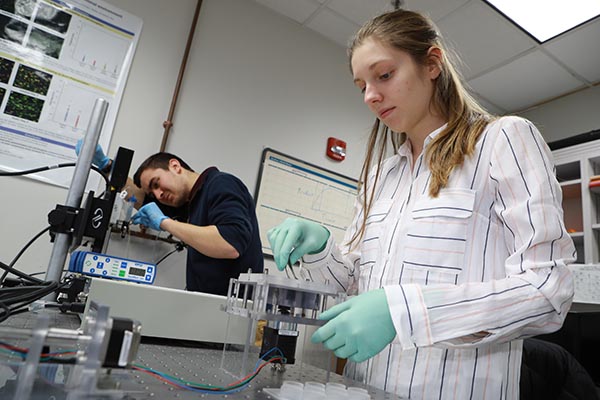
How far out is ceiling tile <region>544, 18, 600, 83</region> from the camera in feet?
7.47

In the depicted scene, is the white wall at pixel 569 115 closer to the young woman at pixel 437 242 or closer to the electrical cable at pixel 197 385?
the young woman at pixel 437 242

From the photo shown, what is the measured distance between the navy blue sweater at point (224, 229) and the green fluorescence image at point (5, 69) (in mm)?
916

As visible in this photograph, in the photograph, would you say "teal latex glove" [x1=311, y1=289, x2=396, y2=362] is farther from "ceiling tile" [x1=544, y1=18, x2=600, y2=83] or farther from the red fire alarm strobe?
"ceiling tile" [x1=544, y1=18, x2=600, y2=83]

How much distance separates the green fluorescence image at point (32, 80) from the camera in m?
1.67

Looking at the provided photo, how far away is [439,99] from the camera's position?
923mm

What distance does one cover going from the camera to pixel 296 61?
248 cm

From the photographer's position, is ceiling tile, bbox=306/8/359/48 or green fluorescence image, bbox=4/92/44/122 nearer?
green fluorescence image, bbox=4/92/44/122

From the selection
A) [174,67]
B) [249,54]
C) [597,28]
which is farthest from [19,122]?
[597,28]

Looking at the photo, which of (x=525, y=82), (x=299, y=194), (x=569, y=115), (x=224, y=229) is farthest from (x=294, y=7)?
(x=569, y=115)

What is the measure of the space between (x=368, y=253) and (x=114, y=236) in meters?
1.33

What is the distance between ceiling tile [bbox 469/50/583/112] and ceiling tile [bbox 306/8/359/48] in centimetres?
103

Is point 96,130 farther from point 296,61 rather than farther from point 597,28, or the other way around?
point 597,28

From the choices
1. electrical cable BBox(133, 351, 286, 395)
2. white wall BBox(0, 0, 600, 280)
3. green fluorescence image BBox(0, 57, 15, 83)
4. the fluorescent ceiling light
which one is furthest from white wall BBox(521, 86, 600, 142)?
green fluorescence image BBox(0, 57, 15, 83)

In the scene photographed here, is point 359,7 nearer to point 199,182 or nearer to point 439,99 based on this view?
point 199,182
